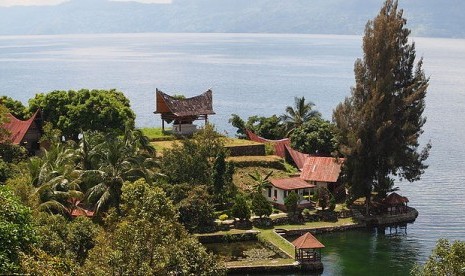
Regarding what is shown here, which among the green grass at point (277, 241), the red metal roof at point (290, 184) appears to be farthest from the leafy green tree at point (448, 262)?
the red metal roof at point (290, 184)

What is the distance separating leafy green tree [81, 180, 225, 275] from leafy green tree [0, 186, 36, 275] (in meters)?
1.96

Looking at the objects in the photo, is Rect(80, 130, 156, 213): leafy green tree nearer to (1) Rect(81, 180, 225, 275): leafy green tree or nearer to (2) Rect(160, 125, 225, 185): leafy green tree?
(2) Rect(160, 125, 225, 185): leafy green tree

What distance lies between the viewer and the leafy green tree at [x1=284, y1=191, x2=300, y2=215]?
141ft

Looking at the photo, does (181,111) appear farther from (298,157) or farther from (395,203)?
(395,203)

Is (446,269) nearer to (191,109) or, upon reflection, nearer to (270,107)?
(191,109)

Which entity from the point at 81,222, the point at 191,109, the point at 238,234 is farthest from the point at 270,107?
the point at 81,222

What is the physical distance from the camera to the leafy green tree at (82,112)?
167 feet

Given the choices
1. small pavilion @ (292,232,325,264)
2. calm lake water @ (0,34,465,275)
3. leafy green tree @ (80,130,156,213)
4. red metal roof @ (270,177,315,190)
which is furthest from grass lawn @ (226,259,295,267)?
red metal roof @ (270,177,315,190)

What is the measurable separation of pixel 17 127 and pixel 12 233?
112 feet

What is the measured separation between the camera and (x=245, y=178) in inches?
1901

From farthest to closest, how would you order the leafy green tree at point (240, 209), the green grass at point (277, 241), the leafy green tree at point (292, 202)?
the leafy green tree at point (292, 202) → the leafy green tree at point (240, 209) → the green grass at point (277, 241)

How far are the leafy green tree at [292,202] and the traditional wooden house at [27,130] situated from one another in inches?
781

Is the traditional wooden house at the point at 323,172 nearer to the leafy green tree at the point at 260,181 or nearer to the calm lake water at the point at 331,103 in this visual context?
the leafy green tree at the point at 260,181

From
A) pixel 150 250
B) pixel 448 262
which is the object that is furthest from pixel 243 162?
pixel 150 250
